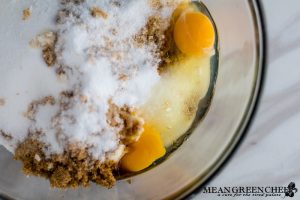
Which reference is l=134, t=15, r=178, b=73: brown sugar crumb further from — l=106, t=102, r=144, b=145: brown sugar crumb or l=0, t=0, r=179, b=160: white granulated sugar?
l=106, t=102, r=144, b=145: brown sugar crumb

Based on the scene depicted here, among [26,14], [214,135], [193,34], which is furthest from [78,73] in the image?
[214,135]

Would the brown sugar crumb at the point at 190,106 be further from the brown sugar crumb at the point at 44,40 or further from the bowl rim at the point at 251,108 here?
the brown sugar crumb at the point at 44,40

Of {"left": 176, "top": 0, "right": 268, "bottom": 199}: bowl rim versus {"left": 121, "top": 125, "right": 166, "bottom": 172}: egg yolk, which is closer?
{"left": 121, "top": 125, "right": 166, "bottom": 172}: egg yolk

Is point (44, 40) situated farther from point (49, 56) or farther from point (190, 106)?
point (190, 106)

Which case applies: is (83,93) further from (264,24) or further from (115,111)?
(264,24)

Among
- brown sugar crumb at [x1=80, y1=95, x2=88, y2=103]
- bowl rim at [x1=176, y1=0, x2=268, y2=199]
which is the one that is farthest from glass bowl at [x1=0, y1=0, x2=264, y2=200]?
brown sugar crumb at [x1=80, y1=95, x2=88, y2=103]

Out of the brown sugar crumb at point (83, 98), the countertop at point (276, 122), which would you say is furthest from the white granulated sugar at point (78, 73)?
the countertop at point (276, 122)
